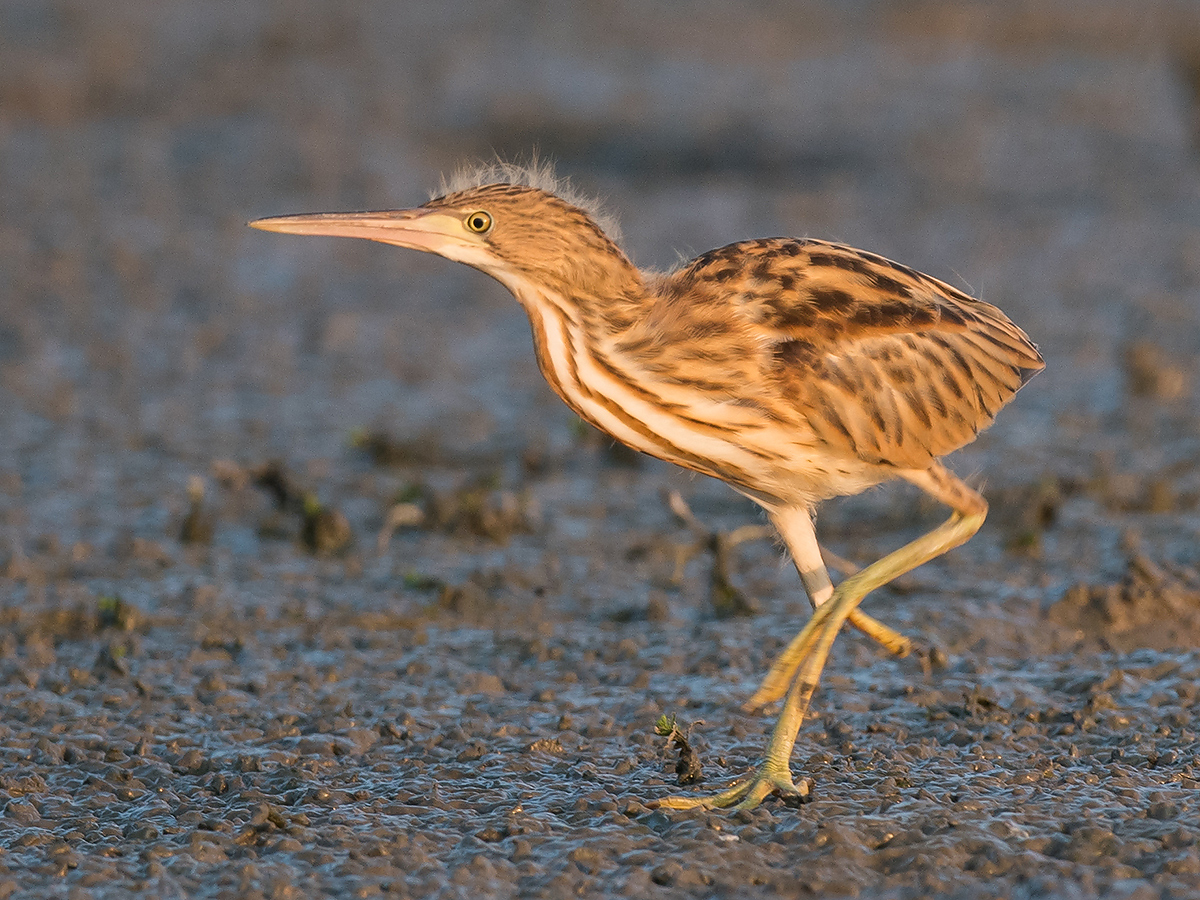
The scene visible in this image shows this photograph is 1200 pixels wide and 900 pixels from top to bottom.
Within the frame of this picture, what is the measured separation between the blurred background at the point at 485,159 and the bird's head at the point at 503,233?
88 centimetres

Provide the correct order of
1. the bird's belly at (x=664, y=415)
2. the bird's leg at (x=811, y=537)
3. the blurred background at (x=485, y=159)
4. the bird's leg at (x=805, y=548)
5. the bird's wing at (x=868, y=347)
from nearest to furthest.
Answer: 1. the bird's belly at (x=664, y=415)
2. the bird's wing at (x=868, y=347)
3. the bird's leg at (x=811, y=537)
4. the bird's leg at (x=805, y=548)
5. the blurred background at (x=485, y=159)

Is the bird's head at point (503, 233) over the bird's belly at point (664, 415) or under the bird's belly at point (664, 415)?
over

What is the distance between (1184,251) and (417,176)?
5155 millimetres

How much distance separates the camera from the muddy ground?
436 centimetres

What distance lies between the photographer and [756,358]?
4438mm

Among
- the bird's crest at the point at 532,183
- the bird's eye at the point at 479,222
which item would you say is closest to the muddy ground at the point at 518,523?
the bird's crest at the point at 532,183

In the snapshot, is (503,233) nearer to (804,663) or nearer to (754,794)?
(804,663)

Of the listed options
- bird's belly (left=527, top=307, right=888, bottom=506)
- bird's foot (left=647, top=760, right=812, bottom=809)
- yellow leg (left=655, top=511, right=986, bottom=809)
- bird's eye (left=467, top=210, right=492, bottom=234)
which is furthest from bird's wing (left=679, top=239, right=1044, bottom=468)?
bird's foot (left=647, top=760, right=812, bottom=809)

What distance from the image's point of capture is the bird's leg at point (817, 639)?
4.43 metres

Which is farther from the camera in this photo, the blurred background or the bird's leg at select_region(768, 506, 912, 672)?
the blurred background

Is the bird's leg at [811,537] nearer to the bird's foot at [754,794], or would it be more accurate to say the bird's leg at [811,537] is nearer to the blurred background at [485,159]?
the bird's foot at [754,794]

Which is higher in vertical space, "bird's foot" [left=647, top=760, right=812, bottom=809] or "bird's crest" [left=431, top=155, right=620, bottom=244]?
"bird's crest" [left=431, top=155, right=620, bottom=244]

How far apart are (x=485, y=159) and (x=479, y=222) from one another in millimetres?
8126

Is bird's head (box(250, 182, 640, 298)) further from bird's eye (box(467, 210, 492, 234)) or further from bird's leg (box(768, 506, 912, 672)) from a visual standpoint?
bird's leg (box(768, 506, 912, 672))
